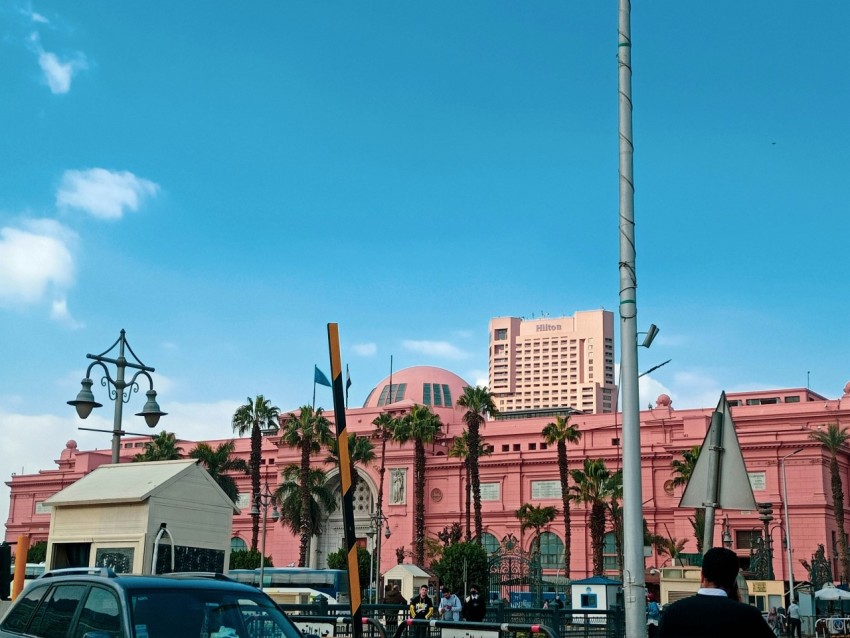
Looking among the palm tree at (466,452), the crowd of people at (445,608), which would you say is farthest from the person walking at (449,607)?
the palm tree at (466,452)

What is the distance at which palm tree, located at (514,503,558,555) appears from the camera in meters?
60.2

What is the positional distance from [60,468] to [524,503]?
4514cm

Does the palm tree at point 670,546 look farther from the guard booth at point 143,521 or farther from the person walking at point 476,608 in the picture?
the guard booth at point 143,521

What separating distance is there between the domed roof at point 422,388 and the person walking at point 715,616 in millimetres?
79318

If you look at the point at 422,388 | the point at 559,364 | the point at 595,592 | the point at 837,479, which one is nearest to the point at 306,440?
the point at 422,388

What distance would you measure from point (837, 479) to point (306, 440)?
102 ft

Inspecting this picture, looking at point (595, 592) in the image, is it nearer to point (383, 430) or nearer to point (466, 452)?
point (466, 452)

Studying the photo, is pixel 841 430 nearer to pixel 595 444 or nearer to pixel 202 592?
pixel 595 444

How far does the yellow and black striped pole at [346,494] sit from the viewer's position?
7051 millimetres

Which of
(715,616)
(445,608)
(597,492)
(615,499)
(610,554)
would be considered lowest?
(445,608)

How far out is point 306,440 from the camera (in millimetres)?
62031

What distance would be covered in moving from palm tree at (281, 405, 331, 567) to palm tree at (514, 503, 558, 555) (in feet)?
43.7

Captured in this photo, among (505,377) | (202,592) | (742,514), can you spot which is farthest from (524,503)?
(505,377)

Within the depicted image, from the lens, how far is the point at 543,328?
602 feet
